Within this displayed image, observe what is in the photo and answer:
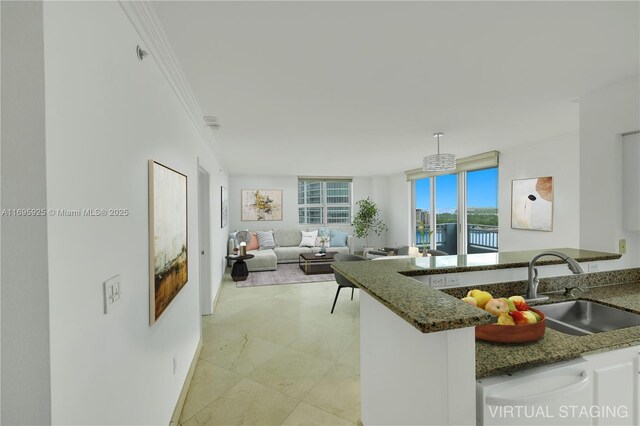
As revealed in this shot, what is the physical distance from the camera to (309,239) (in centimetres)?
790

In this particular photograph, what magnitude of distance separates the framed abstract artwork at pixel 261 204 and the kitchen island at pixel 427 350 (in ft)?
21.3

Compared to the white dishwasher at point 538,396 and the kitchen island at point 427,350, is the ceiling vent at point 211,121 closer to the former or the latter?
the kitchen island at point 427,350

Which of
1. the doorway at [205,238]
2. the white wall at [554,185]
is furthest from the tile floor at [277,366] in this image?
the white wall at [554,185]

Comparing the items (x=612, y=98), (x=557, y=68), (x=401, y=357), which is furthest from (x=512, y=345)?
(x=612, y=98)

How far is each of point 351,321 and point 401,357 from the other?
8.58ft

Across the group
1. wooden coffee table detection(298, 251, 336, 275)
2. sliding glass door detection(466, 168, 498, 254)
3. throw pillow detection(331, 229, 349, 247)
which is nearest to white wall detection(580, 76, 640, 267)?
sliding glass door detection(466, 168, 498, 254)

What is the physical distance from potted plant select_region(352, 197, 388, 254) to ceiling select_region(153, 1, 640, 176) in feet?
15.8

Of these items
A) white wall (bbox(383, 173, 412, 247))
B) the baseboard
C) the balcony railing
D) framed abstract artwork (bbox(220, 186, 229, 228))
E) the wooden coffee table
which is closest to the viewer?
the baseboard

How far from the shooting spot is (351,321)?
12.5 feet

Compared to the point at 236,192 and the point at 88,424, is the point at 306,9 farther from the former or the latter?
the point at 236,192

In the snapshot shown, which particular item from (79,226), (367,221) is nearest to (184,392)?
(79,226)

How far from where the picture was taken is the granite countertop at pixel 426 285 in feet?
3.23

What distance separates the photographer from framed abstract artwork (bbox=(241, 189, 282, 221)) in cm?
802

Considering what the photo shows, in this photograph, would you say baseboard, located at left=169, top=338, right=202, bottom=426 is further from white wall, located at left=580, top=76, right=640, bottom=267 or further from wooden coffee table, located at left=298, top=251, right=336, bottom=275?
wooden coffee table, located at left=298, top=251, right=336, bottom=275
